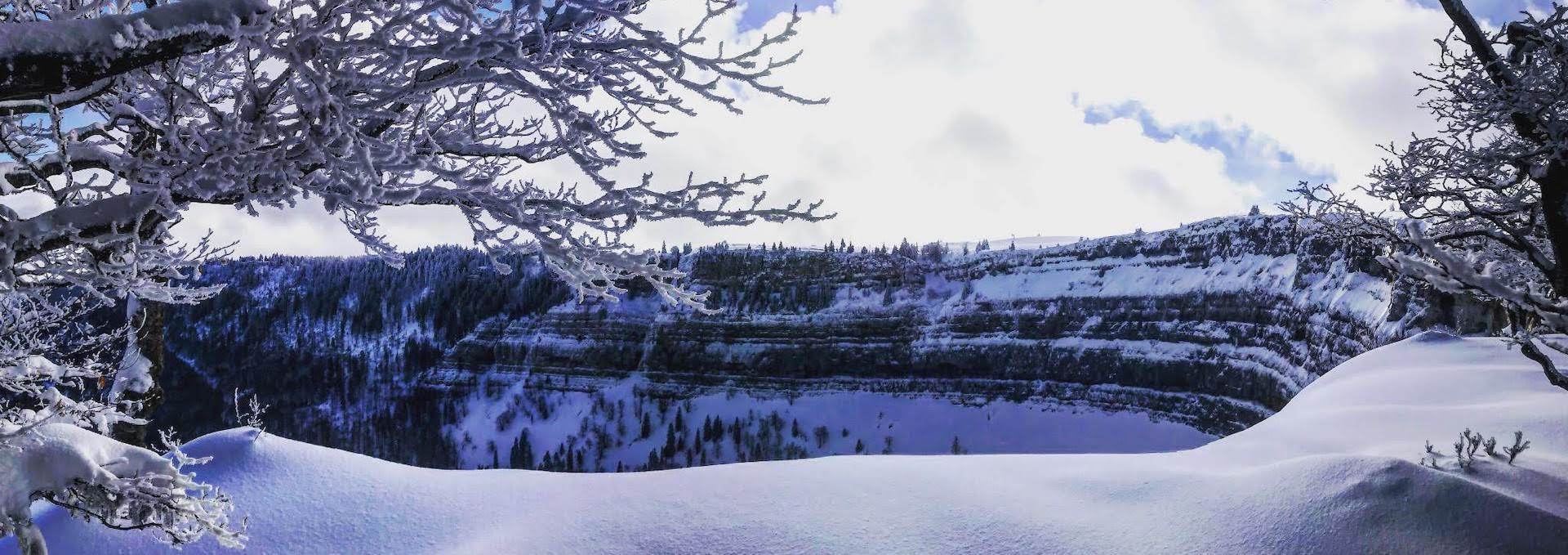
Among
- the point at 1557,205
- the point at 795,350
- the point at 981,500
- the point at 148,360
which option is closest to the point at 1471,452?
the point at 1557,205

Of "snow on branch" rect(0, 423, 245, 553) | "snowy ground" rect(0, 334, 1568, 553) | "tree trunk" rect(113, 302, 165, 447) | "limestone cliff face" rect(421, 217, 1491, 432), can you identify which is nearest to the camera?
"snow on branch" rect(0, 423, 245, 553)

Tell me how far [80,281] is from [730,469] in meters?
4.44

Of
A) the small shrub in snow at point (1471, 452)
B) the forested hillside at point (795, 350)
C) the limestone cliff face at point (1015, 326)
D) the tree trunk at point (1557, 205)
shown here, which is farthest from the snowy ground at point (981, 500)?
the forested hillside at point (795, 350)

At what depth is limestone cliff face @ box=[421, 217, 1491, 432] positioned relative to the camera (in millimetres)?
61906

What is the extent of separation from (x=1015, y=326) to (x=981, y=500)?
9029 centimetres

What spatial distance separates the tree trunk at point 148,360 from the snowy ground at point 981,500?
420 cm

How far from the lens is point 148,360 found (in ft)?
36.0

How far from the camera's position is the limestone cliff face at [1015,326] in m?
61.9

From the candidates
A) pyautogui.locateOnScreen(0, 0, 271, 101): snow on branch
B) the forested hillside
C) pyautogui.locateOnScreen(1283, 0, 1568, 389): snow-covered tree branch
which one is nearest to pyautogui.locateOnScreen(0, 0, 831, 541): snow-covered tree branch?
pyautogui.locateOnScreen(0, 0, 271, 101): snow on branch

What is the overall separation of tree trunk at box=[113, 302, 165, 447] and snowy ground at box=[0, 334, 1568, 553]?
4203 millimetres

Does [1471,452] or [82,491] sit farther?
Answer: [1471,452]

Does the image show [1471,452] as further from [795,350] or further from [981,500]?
[795,350]

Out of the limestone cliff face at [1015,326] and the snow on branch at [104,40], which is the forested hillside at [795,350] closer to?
the limestone cliff face at [1015,326]

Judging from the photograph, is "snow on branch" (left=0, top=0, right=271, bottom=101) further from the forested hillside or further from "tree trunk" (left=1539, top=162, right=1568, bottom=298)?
the forested hillside
